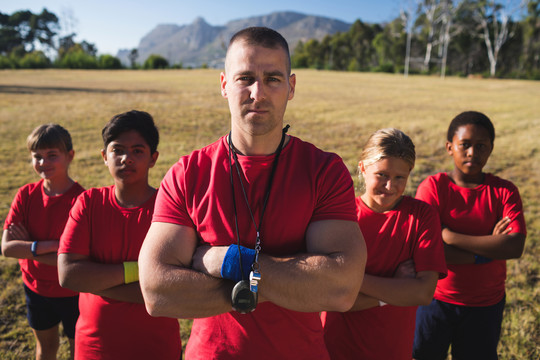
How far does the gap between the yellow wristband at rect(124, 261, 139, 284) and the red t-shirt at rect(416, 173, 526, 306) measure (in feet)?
6.66

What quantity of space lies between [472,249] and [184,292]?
1973 millimetres

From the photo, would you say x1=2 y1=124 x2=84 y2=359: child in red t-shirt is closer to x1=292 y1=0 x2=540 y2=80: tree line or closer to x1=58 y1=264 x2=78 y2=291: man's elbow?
x1=58 y1=264 x2=78 y2=291: man's elbow

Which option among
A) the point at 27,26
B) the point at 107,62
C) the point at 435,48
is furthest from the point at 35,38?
the point at 435,48

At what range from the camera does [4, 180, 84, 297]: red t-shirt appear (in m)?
2.78

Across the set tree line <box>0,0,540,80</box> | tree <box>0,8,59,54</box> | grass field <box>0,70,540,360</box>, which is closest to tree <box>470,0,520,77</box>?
tree line <box>0,0,540,80</box>

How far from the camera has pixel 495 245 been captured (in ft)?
8.41

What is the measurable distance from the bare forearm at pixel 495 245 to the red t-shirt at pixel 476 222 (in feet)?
0.30

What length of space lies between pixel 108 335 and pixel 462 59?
7123 cm

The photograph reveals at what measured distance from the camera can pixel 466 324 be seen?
2.71m

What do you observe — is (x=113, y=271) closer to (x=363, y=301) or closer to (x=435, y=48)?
(x=363, y=301)

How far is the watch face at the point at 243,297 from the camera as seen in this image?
157cm

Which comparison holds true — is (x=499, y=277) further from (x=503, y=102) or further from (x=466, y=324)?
(x=503, y=102)

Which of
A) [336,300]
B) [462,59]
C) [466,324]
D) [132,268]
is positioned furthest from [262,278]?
[462,59]

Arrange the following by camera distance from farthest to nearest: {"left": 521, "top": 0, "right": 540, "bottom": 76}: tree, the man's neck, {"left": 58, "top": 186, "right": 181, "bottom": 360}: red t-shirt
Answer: {"left": 521, "top": 0, "right": 540, "bottom": 76}: tree → {"left": 58, "top": 186, "right": 181, "bottom": 360}: red t-shirt → the man's neck
